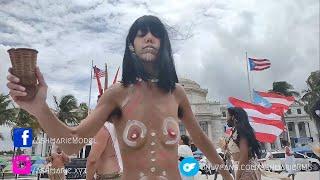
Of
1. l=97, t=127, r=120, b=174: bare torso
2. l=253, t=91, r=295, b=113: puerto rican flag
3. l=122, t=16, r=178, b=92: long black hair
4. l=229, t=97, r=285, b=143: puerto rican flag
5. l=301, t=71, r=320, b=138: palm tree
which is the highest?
l=301, t=71, r=320, b=138: palm tree

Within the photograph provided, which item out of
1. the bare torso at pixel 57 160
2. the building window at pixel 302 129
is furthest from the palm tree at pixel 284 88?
the bare torso at pixel 57 160

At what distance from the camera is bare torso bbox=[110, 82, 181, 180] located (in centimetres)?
179

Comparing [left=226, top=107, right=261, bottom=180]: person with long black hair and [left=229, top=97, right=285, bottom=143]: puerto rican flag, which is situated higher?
[left=229, top=97, right=285, bottom=143]: puerto rican flag

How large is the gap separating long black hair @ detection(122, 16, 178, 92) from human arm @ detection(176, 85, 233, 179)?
12 centimetres

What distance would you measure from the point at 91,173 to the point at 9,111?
35.5 meters

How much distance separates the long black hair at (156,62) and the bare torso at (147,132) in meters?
0.06

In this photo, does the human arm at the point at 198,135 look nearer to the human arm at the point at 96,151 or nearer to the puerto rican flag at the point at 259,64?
the human arm at the point at 96,151

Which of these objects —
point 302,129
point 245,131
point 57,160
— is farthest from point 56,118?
point 302,129

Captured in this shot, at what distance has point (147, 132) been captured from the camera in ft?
6.14

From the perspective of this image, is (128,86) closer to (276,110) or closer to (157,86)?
(157,86)

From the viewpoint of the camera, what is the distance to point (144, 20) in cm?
209

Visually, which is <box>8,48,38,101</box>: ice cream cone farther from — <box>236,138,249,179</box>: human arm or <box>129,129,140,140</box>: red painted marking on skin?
<box>236,138,249,179</box>: human arm

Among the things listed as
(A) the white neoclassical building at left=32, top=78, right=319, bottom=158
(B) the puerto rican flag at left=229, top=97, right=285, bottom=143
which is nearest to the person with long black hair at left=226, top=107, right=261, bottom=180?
(B) the puerto rican flag at left=229, top=97, right=285, bottom=143

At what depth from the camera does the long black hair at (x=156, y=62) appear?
1994 mm
